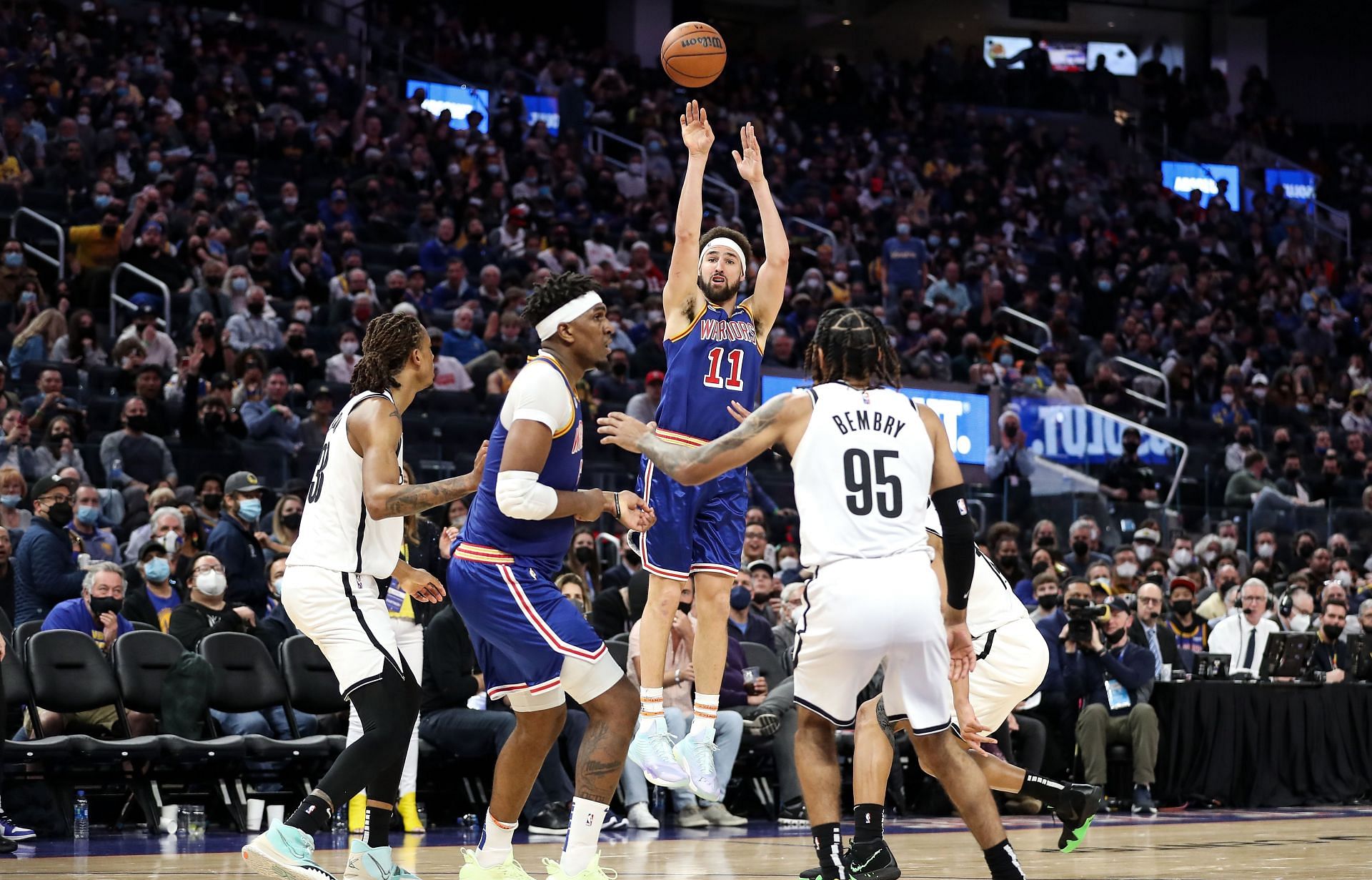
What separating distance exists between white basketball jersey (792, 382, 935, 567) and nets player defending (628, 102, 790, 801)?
1783 mm

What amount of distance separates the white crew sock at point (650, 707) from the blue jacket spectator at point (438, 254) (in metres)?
13.4

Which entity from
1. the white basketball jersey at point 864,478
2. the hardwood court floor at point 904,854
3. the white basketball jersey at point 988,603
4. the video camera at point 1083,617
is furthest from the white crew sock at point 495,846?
the video camera at point 1083,617

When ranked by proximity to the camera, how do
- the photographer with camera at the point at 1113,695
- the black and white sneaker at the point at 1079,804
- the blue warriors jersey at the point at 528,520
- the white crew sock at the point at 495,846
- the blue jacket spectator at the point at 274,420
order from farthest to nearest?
1. the blue jacket spectator at the point at 274,420
2. the photographer with camera at the point at 1113,695
3. the black and white sneaker at the point at 1079,804
4. the white crew sock at the point at 495,846
5. the blue warriors jersey at the point at 528,520

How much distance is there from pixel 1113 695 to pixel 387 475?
8.82m

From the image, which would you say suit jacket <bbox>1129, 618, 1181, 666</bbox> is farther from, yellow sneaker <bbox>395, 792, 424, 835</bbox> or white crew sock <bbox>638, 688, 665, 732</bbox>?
white crew sock <bbox>638, 688, 665, 732</bbox>

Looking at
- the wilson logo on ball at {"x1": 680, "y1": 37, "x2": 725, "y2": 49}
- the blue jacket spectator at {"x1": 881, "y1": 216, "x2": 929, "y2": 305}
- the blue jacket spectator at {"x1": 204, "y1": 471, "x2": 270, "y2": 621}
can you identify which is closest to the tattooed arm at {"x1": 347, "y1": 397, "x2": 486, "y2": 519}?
the wilson logo on ball at {"x1": 680, "y1": 37, "x2": 725, "y2": 49}

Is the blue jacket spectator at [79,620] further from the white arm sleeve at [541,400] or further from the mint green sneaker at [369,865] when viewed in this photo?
the white arm sleeve at [541,400]

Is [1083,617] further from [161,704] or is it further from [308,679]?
[161,704]

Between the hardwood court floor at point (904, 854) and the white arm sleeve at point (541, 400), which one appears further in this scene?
the hardwood court floor at point (904, 854)

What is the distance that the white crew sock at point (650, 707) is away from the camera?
7.89 meters

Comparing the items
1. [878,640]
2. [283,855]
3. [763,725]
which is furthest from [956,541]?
[763,725]

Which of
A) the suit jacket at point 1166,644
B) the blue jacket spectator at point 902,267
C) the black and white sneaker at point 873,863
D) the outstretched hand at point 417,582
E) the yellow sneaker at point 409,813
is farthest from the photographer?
the blue jacket spectator at point 902,267

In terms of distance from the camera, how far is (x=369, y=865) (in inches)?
277

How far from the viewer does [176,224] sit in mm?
19266
